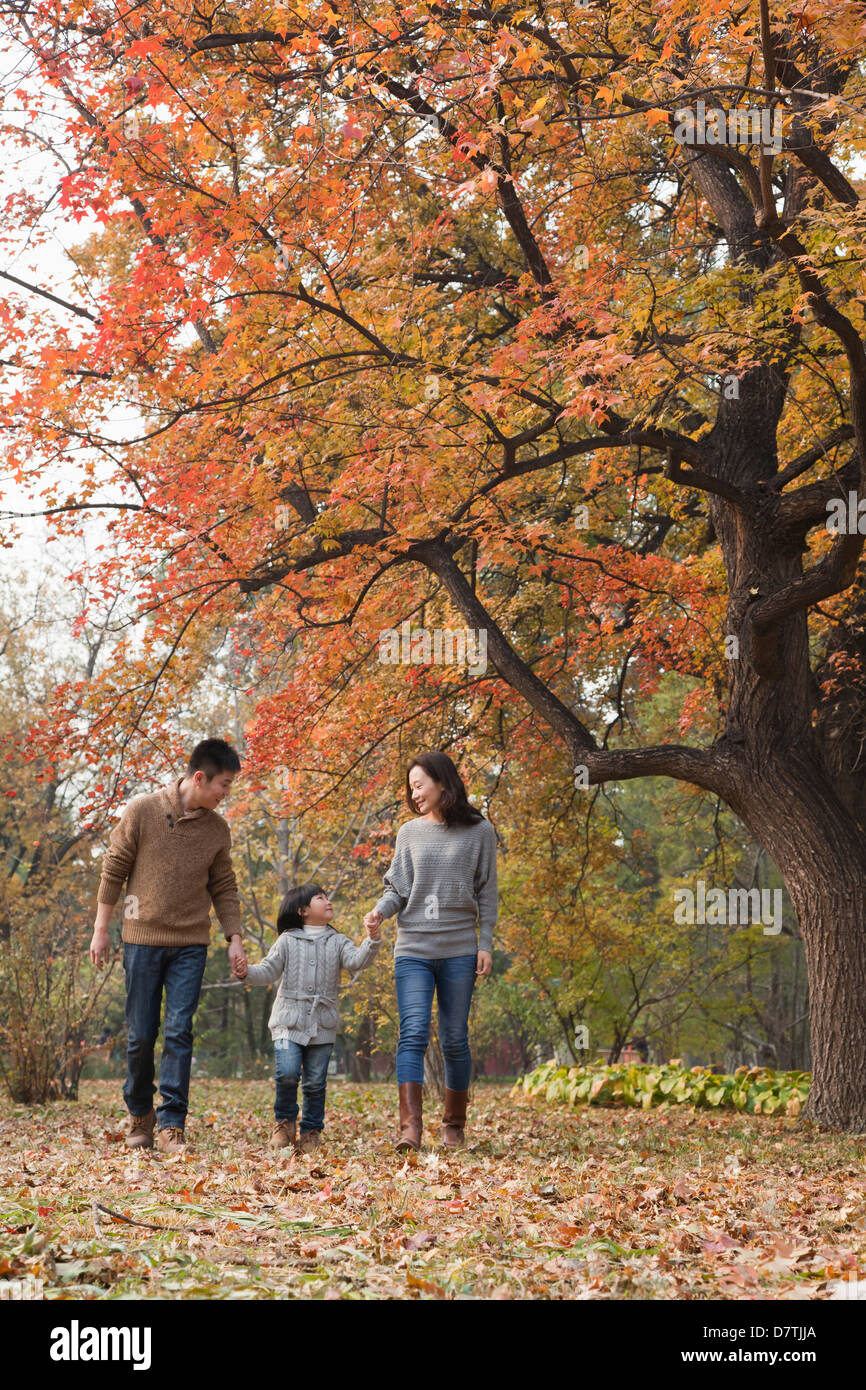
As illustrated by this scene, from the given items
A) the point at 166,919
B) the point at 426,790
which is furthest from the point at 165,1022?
the point at 426,790

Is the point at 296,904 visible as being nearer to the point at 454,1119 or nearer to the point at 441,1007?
the point at 441,1007

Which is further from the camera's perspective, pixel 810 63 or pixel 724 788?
pixel 724 788

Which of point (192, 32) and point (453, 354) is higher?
point (192, 32)

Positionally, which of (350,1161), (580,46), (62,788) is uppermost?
(580,46)

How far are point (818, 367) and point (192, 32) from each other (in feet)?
16.0

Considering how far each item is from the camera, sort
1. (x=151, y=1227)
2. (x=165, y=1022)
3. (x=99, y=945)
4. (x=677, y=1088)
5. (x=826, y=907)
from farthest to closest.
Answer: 1. (x=677, y=1088)
2. (x=826, y=907)
3. (x=165, y=1022)
4. (x=99, y=945)
5. (x=151, y=1227)

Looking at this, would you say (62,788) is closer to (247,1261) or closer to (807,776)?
(807,776)

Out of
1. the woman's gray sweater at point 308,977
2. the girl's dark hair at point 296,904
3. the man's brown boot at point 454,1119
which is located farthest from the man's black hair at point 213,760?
the man's brown boot at point 454,1119

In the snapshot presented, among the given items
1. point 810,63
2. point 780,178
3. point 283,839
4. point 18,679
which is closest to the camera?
point 810,63

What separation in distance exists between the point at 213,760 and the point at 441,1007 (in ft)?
5.49

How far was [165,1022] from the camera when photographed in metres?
5.55

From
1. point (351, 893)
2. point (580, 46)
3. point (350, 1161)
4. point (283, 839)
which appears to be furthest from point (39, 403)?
point (351, 893)

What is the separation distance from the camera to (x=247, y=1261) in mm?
3094

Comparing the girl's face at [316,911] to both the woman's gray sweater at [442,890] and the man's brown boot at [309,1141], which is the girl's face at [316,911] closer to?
the woman's gray sweater at [442,890]
